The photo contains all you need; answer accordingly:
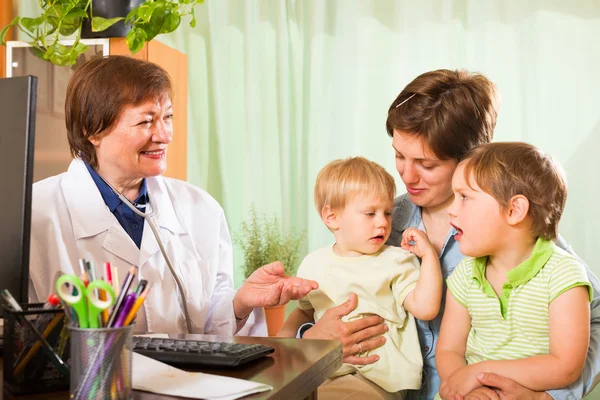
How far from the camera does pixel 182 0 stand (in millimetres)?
2252

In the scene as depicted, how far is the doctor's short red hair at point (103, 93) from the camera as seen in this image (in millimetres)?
1789

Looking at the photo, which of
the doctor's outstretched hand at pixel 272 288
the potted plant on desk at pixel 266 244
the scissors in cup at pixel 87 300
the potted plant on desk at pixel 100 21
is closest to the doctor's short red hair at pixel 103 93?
the potted plant on desk at pixel 100 21

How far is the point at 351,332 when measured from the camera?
1695 millimetres

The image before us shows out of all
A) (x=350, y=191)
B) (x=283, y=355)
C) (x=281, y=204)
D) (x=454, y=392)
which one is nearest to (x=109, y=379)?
(x=283, y=355)

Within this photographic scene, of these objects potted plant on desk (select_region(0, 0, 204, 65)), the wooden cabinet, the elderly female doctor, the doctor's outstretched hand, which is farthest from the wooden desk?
the wooden cabinet

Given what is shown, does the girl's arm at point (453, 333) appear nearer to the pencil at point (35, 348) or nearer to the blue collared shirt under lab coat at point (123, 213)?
the blue collared shirt under lab coat at point (123, 213)

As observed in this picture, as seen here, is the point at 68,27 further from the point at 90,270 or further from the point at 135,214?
the point at 90,270

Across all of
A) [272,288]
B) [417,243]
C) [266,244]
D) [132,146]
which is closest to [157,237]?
[132,146]

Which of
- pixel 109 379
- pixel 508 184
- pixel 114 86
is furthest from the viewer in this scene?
pixel 114 86

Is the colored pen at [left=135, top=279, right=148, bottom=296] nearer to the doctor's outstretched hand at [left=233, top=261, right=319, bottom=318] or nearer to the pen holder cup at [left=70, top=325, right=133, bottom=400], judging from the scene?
the pen holder cup at [left=70, top=325, right=133, bottom=400]

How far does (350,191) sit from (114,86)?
0.66m

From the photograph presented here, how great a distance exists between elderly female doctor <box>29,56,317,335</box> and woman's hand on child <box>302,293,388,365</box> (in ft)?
0.63

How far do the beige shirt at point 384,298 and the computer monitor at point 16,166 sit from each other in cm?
99

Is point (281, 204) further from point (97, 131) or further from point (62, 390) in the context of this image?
point (62, 390)
